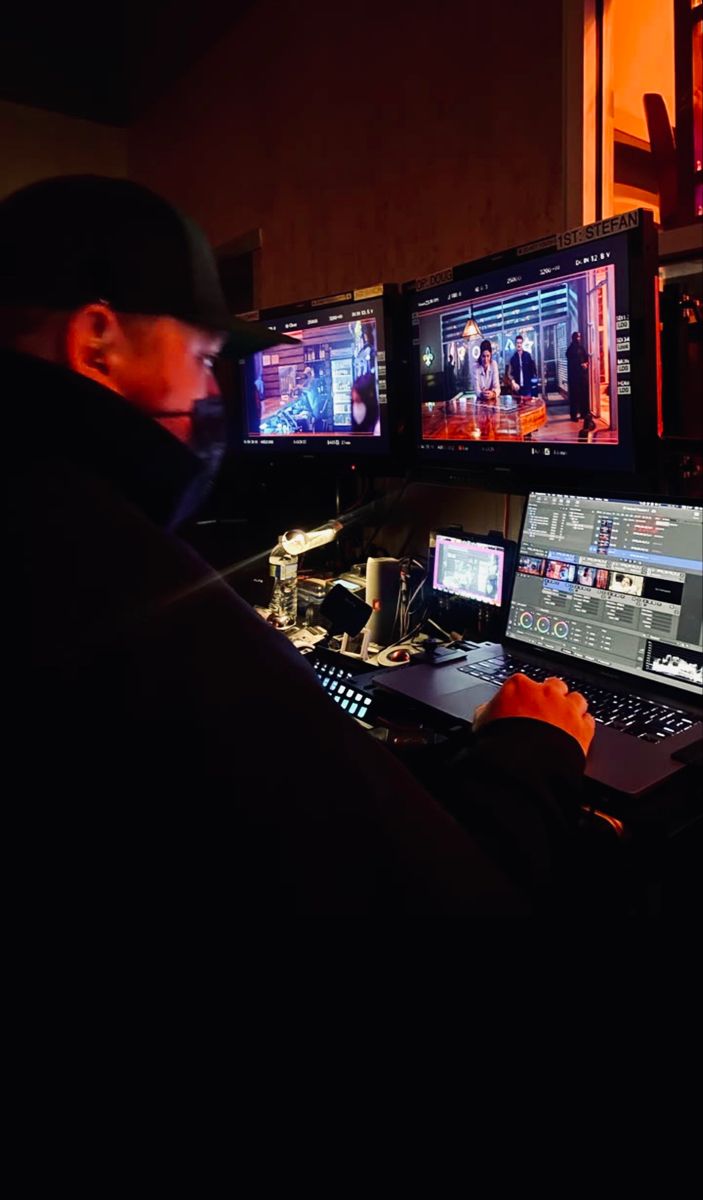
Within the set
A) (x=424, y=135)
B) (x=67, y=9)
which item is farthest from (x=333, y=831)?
(x=67, y=9)

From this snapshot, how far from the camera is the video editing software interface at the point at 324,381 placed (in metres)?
2.18

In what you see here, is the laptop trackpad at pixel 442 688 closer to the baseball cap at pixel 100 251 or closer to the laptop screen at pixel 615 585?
the laptop screen at pixel 615 585

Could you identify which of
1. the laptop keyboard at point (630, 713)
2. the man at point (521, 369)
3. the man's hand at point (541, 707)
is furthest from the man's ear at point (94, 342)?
the man at point (521, 369)

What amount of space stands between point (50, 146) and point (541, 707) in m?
4.63

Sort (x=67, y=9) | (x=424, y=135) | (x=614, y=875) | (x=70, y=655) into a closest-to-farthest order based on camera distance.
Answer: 1. (x=70, y=655)
2. (x=614, y=875)
3. (x=424, y=135)
4. (x=67, y=9)

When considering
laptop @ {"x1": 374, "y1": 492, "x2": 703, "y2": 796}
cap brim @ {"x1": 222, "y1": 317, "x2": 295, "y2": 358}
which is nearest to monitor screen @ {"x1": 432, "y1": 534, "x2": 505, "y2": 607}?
laptop @ {"x1": 374, "y1": 492, "x2": 703, "y2": 796}

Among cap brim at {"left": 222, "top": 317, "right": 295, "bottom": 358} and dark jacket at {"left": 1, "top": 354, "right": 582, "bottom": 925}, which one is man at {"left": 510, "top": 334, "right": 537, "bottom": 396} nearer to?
cap brim at {"left": 222, "top": 317, "right": 295, "bottom": 358}

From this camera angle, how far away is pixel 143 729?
590 mm

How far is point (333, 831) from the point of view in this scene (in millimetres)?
638

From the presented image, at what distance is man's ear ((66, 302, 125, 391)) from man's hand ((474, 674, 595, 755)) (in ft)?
2.03

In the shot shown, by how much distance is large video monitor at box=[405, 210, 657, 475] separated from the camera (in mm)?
1467

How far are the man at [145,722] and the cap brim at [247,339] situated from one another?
0.69 ft

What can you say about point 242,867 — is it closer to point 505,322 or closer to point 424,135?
point 505,322

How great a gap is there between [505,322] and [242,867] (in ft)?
4.83
